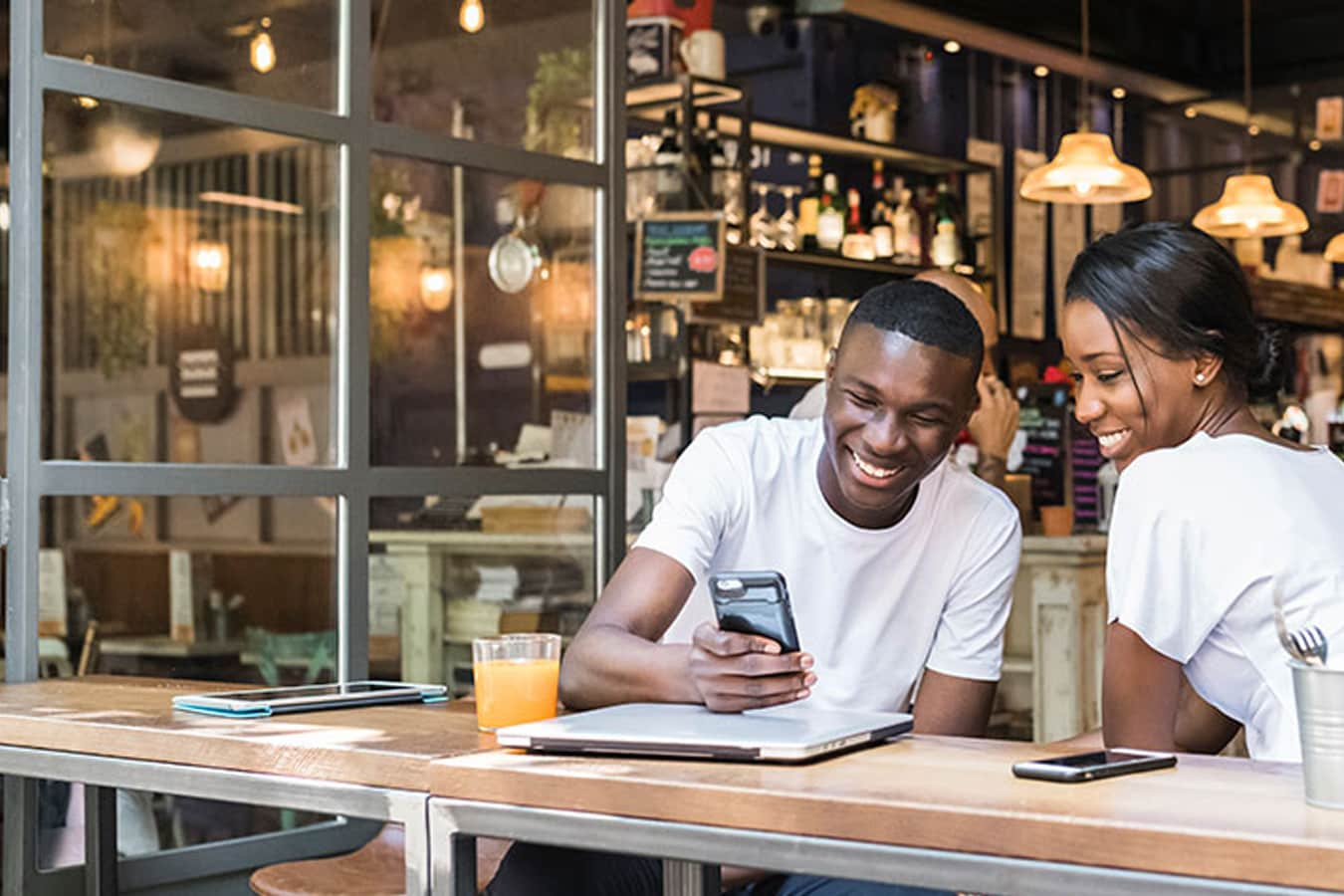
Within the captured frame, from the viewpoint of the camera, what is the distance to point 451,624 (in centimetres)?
461

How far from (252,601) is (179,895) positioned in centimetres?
331

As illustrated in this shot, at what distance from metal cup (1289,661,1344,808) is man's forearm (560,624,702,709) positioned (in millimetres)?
670

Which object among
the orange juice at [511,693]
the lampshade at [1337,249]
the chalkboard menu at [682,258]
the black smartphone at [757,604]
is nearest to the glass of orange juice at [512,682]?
the orange juice at [511,693]

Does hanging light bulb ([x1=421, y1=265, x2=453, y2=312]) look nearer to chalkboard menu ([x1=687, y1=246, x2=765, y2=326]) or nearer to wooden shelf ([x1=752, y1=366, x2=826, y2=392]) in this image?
chalkboard menu ([x1=687, y1=246, x2=765, y2=326])

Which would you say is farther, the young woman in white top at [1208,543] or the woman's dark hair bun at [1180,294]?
the woman's dark hair bun at [1180,294]

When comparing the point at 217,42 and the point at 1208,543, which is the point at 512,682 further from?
the point at 217,42

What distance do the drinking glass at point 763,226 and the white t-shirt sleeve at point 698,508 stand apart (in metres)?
3.88

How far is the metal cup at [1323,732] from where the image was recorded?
1.25m

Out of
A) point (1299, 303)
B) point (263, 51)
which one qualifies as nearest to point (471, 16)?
point (263, 51)

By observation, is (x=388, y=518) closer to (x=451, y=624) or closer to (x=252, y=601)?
(x=451, y=624)

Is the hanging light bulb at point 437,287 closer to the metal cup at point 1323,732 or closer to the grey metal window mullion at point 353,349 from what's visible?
the grey metal window mullion at point 353,349

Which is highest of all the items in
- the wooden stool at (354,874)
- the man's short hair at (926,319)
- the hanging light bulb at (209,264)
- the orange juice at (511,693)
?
the hanging light bulb at (209,264)

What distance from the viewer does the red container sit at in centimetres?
569

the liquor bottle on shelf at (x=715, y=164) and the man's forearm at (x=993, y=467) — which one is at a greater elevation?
the liquor bottle on shelf at (x=715, y=164)
